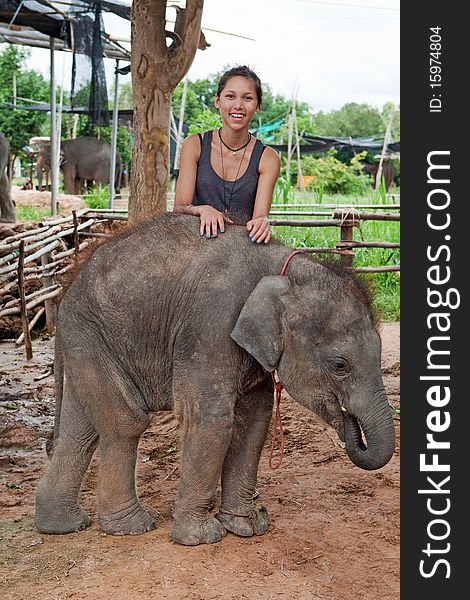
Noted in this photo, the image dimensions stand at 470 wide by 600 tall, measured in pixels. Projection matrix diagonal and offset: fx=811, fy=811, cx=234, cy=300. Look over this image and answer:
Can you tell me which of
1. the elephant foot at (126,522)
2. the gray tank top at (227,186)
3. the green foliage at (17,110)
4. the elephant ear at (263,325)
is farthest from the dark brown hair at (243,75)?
the green foliage at (17,110)

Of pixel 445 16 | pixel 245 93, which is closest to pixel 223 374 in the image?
pixel 245 93

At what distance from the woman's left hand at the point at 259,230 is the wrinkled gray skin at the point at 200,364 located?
4 centimetres

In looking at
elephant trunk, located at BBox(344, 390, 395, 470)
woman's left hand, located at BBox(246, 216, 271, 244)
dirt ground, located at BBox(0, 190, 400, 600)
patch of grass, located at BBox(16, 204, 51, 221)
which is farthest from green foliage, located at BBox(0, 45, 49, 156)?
elephant trunk, located at BBox(344, 390, 395, 470)

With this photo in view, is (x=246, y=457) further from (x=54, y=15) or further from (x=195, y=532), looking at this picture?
(x=54, y=15)

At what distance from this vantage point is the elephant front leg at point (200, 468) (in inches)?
136

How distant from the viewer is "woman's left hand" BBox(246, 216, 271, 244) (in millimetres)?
3576

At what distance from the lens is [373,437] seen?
10.7ft

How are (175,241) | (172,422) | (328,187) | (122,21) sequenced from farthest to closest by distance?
1. (328,187)
2. (122,21)
3. (172,422)
4. (175,241)

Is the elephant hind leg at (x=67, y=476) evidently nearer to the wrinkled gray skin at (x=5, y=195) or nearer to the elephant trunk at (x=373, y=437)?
the elephant trunk at (x=373, y=437)

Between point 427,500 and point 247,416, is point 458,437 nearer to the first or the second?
point 427,500

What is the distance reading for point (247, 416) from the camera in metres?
3.81

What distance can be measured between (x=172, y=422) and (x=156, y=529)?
2017 mm

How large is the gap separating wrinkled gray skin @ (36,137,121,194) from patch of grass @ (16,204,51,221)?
2.85 metres

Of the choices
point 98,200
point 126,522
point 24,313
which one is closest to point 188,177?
point 126,522
